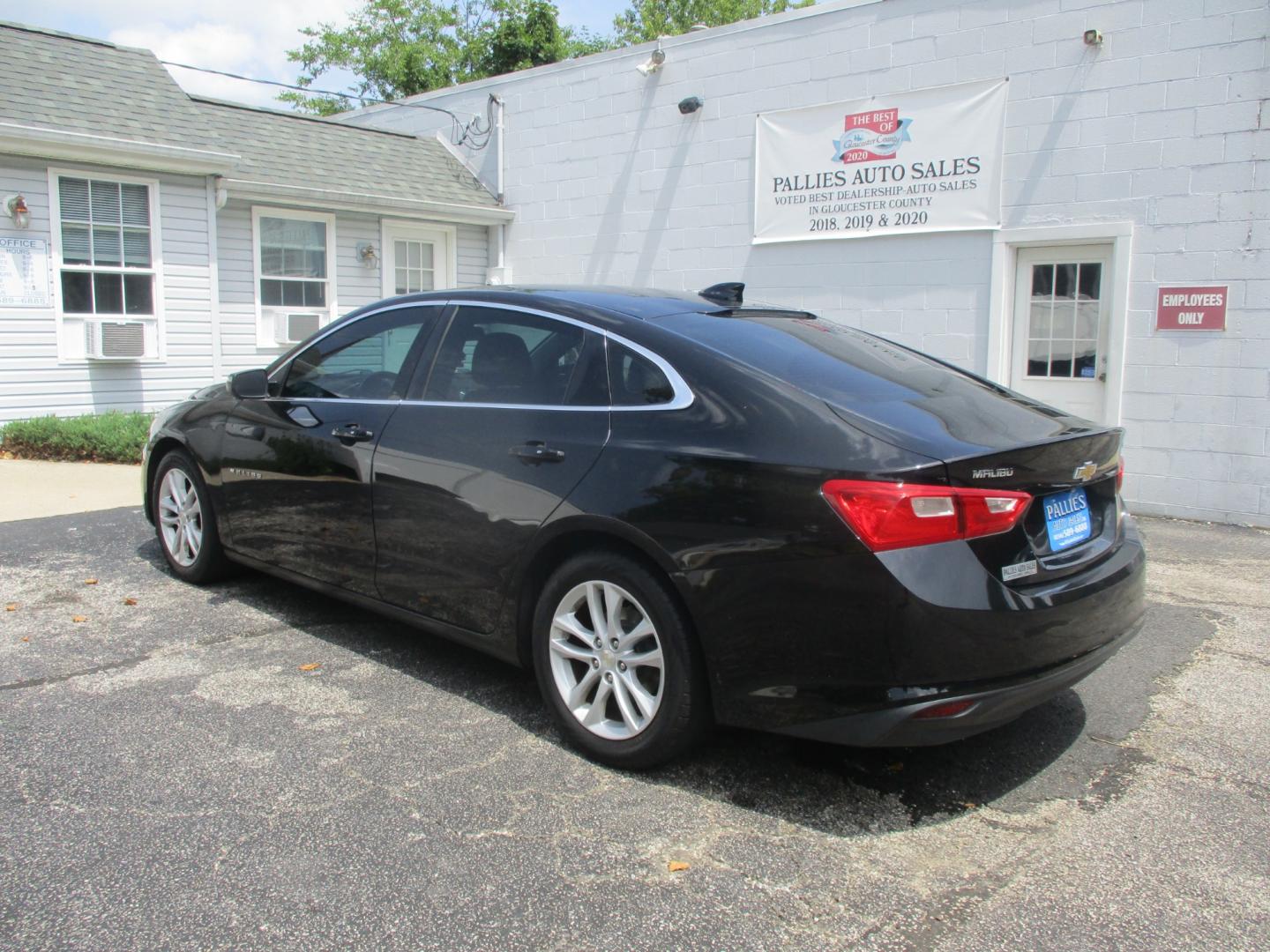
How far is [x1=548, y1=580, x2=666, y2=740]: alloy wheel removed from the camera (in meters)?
3.38

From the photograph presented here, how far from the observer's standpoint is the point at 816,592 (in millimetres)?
2973

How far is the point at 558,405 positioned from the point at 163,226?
943cm

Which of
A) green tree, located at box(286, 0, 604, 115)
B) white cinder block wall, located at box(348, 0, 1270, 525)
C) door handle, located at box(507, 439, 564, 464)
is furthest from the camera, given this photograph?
green tree, located at box(286, 0, 604, 115)

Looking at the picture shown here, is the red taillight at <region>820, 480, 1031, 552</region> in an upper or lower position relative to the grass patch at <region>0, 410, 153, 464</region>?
upper

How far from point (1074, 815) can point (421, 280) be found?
40.6 ft

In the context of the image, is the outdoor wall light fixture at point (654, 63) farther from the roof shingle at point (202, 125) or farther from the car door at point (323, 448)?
the car door at point (323, 448)

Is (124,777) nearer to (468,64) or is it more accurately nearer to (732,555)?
(732,555)

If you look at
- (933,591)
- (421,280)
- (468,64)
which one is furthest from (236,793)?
(468,64)

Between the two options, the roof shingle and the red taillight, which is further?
the roof shingle

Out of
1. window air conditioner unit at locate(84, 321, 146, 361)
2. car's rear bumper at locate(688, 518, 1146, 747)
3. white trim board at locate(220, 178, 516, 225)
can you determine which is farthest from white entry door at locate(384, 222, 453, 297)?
car's rear bumper at locate(688, 518, 1146, 747)

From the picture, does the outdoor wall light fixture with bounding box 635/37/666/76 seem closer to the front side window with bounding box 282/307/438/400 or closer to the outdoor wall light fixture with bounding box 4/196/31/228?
the outdoor wall light fixture with bounding box 4/196/31/228

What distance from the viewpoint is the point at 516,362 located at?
4023mm

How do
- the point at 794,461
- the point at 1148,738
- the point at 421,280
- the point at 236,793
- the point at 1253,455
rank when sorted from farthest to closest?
the point at 421,280, the point at 1253,455, the point at 1148,738, the point at 236,793, the point at 794,461

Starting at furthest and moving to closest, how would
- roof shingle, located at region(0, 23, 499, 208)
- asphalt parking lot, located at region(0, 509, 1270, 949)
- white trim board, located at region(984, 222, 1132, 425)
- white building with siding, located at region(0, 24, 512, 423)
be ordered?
roof shingle, located at region(0, 23, 499, 208) → white building with siding, located at region(0, 24, 512, 423) → white trim board, located at region(984, 222, 1132, 425) → asphalt parking lot, located at region(0, 509, 1270, 949)
